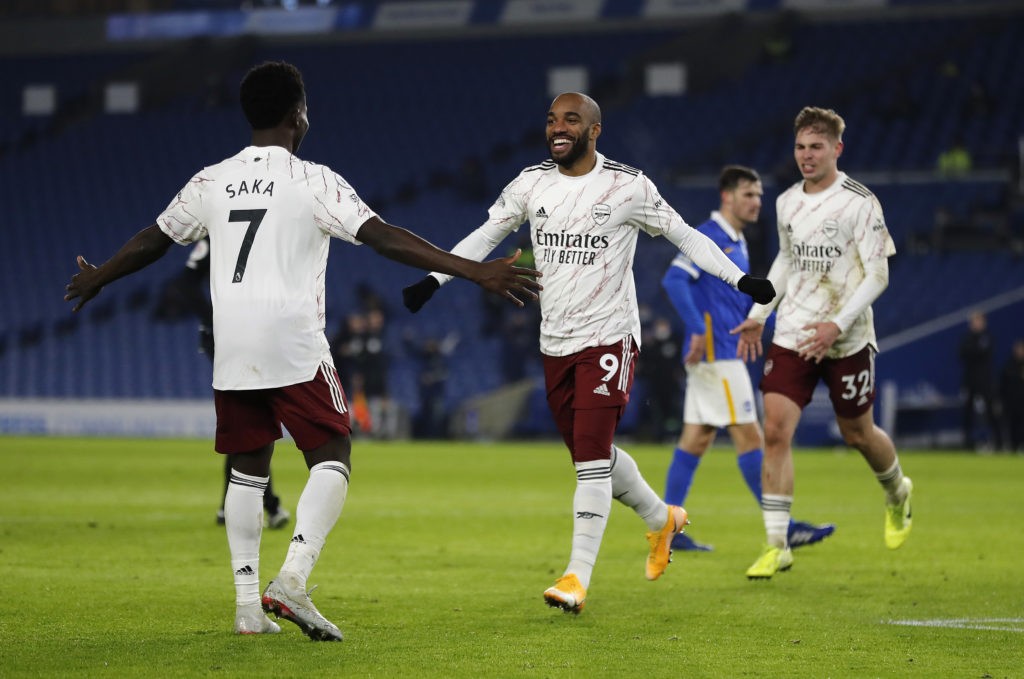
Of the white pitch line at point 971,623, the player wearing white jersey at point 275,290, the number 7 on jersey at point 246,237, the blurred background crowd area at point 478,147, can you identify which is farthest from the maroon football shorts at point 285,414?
the blurred background crowd area at point 478,147

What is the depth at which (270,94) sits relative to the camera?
5965mm

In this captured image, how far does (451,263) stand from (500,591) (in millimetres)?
2527

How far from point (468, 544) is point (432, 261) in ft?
15.4

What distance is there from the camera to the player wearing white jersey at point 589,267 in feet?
22.5

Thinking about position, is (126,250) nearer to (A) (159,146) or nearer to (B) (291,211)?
(B) (291,211)

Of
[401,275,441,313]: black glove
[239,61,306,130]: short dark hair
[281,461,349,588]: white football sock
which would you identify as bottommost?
[281,461,349,588]: white football sock

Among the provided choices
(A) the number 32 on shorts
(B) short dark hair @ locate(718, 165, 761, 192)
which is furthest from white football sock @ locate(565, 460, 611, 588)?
(B) short dark hair @ locate(718, 165, 761, 192)

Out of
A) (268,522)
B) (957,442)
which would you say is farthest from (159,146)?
(268,522)

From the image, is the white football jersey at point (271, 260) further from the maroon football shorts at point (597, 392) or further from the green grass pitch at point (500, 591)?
the maroon football shorts at point (597, 392)

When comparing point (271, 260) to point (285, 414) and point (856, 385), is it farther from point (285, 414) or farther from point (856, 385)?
point (856, 385)

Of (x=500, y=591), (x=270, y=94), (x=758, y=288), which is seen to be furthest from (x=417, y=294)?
(x=500, y=591)

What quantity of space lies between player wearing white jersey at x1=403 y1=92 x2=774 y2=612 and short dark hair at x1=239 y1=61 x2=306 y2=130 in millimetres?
1155

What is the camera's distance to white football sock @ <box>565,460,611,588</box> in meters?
6.75

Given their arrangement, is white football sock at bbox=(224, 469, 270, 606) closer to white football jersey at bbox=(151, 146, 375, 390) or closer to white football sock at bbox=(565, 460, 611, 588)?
white football jersey at bbox=(151, 146, 375, 390)
